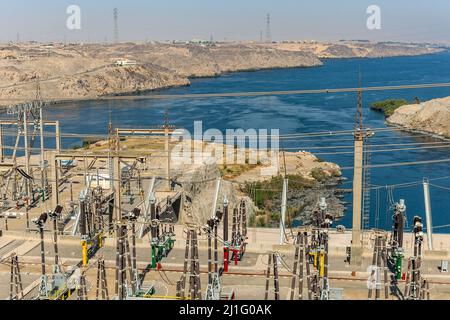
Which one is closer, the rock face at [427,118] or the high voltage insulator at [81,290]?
the high voltage insulator at [81,290]

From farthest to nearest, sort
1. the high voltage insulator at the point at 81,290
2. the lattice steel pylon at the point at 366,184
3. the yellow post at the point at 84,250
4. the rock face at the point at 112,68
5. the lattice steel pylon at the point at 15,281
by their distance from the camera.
A: the rock face at the point at 112,68 → the lattice steel pylon at the point at 366,184 → the yellow post at the point at 84,250 → the lattice steel pylon at the point at 15,281 → the high voltage insulator at the point at 81,290

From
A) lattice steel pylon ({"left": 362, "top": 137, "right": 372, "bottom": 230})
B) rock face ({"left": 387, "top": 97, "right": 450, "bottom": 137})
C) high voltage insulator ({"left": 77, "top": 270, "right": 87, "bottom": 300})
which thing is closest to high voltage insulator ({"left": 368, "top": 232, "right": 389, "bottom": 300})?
lattice steel pylon ({"left": 362, "top": 137, "right": 372, "bottom": 230})

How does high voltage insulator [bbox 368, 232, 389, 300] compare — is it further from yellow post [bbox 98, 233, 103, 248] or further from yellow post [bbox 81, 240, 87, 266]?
yellow post [bbox 98, 233, 103, 248]

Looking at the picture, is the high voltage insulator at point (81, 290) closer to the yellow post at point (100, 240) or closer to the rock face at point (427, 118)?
the yellow post at point (100, 240)

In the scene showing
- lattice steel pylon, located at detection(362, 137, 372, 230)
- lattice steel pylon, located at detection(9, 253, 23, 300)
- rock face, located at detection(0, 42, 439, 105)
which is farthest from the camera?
rock face, located at detection(0, 42, 439, 105)

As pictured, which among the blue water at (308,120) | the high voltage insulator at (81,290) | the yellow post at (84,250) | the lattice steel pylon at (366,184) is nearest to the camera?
A: the high voltage insulator at (81,290)

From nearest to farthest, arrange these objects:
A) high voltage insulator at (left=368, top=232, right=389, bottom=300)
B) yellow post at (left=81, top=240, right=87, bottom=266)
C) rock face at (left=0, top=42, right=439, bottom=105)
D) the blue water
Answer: high voltage insulator at (left=368, top=232, right=389, bottom=300) < yellow post at (left=81, top=240, right=87, bottom=266) < the blue water < rock face at (left=0, top=42, right=439, bottom=105)

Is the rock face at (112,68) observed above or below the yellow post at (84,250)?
above

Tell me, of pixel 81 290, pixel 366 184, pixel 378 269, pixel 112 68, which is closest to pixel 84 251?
pixel 81 290

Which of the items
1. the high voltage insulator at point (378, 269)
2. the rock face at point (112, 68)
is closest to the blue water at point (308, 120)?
the rock face at point (112, 68)
